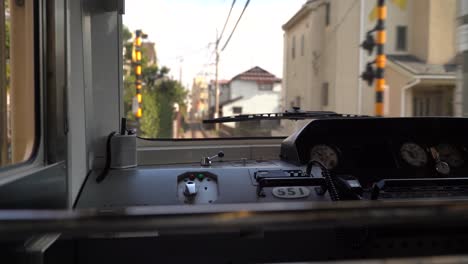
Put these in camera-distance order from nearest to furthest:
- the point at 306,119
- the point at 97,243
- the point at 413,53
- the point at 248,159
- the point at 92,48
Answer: the point at 97,243
the point at 92,48
the point at 306,119
the point at 248,159
the point at 413,53

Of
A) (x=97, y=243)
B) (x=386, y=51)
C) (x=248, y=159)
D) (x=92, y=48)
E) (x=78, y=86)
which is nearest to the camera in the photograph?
(x=97, y=243)

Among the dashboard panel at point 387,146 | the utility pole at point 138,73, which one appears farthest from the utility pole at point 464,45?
the utility pole at point 138,73

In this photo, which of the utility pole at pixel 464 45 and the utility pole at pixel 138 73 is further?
the utility pole at pixel 138 73

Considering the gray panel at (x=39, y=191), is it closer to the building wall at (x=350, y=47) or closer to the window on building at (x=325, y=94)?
the building wall at (x=350, y=47)

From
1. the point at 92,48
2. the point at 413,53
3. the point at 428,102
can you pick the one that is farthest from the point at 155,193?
the point at 413,53

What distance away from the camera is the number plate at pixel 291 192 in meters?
1.99

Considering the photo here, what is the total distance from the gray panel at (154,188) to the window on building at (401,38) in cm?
321

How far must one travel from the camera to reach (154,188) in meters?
2.04

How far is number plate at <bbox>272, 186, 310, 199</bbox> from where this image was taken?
199 cm

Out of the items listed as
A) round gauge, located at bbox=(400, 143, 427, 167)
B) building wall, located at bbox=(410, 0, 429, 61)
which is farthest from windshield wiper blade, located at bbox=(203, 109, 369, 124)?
building wall, located at bbox=(410, 0, 429, 61)

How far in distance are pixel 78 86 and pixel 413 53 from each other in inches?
158

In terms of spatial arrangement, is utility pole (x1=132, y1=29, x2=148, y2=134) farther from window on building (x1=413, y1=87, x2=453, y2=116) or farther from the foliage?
window on building (x1=413, y1=87, x2=453, y2=116)

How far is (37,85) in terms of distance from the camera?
1508 millimetres

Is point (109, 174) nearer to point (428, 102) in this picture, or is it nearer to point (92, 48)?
point (92, 48)
